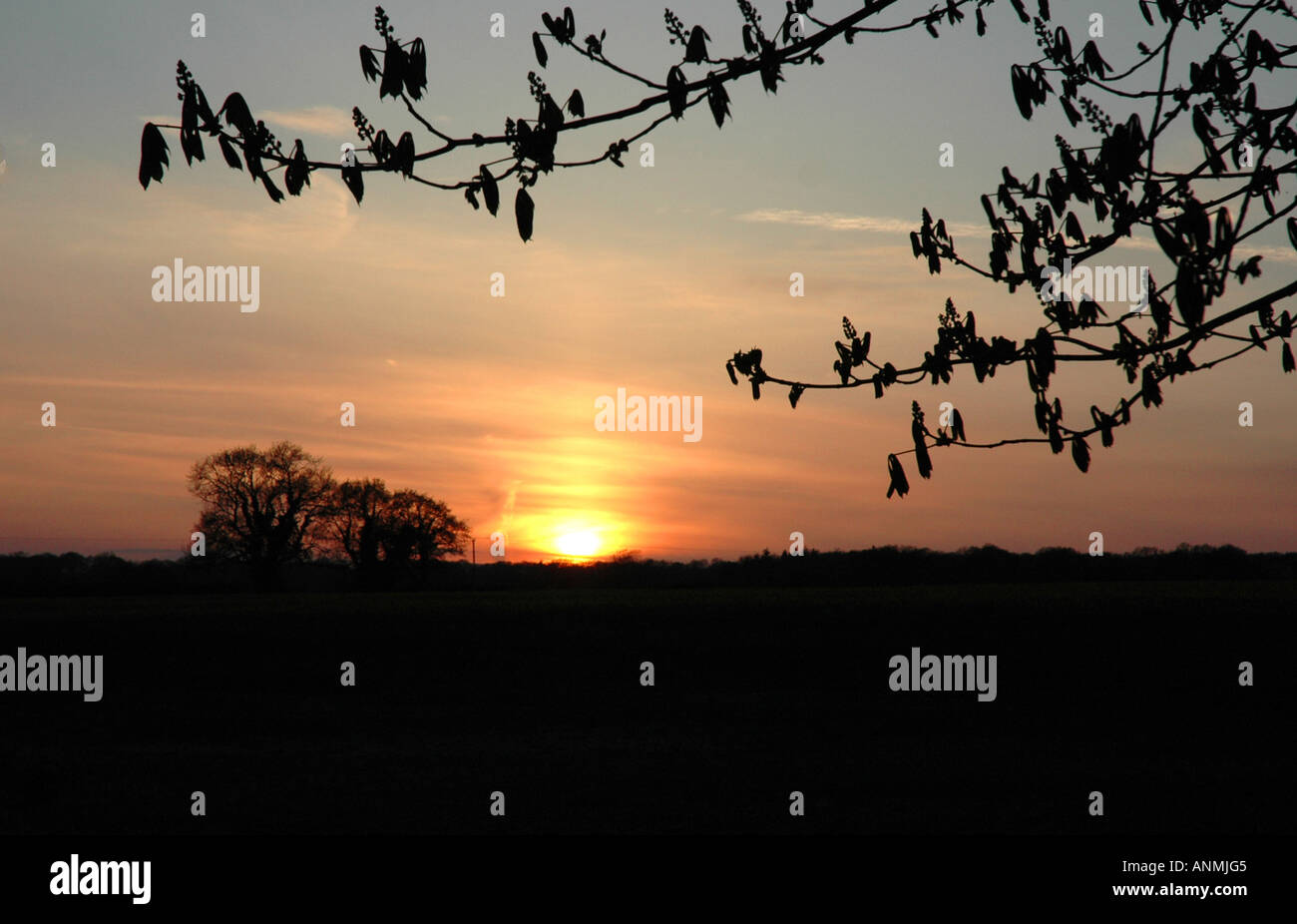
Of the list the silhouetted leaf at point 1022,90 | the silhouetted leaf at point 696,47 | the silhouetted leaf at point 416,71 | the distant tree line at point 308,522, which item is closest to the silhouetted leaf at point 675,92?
the silhouetted leaf at point 696,47

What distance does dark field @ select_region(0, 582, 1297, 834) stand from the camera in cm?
1476

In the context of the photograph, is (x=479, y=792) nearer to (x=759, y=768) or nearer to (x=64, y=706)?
(x=759, y=768)

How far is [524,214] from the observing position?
4801mm

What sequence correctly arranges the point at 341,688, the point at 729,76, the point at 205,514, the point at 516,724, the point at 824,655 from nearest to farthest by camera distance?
the point at 729,76
the point at 516,724
the point at 341,688
the point at 824,655
the point at 205,514

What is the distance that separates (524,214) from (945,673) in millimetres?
24192

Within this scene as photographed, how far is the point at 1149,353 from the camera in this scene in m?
5.93

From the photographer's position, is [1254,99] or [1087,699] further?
[1087,699]

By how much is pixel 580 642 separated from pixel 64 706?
43.4 ft

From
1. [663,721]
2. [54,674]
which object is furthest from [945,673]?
[54,674]

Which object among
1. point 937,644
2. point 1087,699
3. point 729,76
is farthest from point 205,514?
point 729,76

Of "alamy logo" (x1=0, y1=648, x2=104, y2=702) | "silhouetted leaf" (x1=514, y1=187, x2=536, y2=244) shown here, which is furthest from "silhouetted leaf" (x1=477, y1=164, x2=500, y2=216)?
"alamy logo" (x1=0, y1=648, x2=104, y2=702)

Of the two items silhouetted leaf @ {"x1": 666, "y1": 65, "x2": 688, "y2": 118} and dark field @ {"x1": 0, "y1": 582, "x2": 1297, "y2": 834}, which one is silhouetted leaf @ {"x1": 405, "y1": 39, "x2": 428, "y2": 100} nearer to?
silhouetted leaf @ {"x1": 666, "y1": 65, "x2": 688, "y2": 118}
